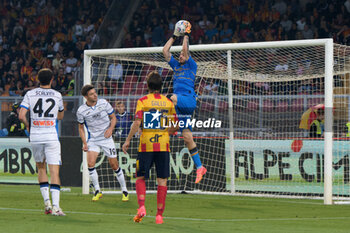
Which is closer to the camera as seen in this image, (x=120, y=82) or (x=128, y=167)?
(x=128, y=167)

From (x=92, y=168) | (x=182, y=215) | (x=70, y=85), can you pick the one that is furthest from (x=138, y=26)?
(x=182, y=215)

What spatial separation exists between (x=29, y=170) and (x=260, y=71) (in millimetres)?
6512

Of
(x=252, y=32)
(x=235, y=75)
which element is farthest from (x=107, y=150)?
(x=252, y=32)

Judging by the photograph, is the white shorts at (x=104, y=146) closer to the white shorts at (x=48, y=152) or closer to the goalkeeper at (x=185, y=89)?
the goalkeeper at (x=185, y=89)

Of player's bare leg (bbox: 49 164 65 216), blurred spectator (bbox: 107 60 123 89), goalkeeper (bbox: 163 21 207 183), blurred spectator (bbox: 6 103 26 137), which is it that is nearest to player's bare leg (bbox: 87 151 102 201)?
goalkeeper (bbox: 163 21 207 183)

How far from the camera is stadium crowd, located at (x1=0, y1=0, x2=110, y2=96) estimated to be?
24906 millimetres

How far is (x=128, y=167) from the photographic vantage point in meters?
15.4

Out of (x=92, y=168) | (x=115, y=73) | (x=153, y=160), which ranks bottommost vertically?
(x=92, y=168)

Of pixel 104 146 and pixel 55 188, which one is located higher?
pixel 104 146

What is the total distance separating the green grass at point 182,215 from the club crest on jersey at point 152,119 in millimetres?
1340

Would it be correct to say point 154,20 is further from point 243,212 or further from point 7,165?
point 243,212

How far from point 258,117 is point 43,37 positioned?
14.1 metres

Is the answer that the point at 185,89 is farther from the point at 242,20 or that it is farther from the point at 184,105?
the point at 242,20

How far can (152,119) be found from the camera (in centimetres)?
845
